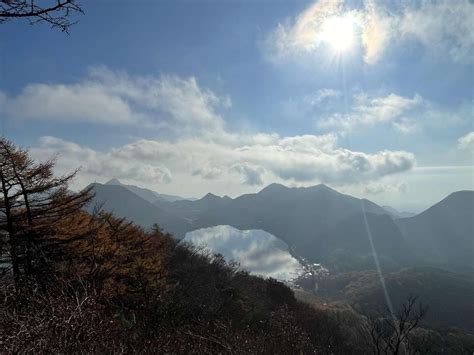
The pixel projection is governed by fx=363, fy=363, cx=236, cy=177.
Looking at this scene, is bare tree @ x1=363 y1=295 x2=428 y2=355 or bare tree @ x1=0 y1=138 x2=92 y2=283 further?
bare tree @ x1=0 y1=138 x2=92 y2=283

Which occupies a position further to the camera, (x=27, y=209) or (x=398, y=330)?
(x=27, y=209)

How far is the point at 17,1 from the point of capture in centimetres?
417

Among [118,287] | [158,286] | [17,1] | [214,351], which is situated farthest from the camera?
[158,286]

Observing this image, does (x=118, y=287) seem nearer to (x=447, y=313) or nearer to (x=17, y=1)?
(x=17, y=1)

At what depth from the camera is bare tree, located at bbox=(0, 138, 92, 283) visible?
53.8 feet

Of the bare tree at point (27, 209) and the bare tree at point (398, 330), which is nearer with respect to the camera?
the bare tree at point (398, 330)

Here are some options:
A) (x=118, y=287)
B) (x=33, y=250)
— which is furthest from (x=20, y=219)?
(x=118, y=287)

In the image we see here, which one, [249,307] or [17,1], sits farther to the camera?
[249,307]

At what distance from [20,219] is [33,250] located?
165cm

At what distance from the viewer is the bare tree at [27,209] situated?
646 inches

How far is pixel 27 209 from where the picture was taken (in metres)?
17.4

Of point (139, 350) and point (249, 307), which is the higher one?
point (139, 350)

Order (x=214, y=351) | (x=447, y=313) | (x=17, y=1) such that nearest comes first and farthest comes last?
(x=17, y=1)
(x=214, y=351)
(x=447, y=313)

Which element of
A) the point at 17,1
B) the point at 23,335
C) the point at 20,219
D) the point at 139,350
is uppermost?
the point at 17,1
